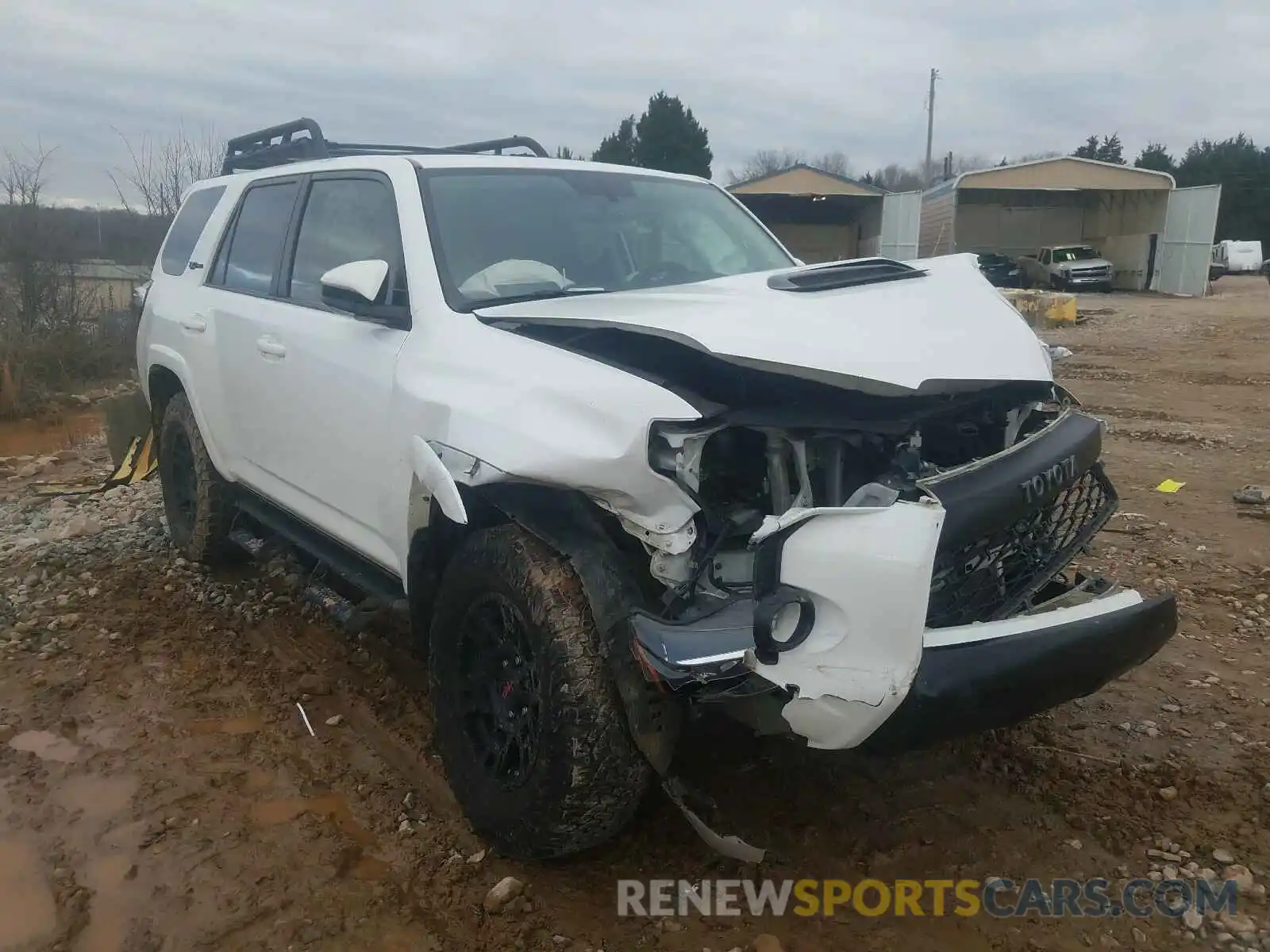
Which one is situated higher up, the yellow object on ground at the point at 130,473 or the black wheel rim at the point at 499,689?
the black wheel rim at the point at 499,689

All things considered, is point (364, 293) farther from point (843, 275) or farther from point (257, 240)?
point (257, 240)

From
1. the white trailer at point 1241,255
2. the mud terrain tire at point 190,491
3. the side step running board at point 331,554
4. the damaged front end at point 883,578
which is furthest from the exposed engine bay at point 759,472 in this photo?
the white trailer at point 1241,255

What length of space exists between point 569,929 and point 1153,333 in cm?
1855

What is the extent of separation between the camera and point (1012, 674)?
227 centimetres

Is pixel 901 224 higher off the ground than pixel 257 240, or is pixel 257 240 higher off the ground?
pixel 257 240

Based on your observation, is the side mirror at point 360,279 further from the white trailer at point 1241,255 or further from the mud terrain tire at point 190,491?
the white trailer at point 1241,255

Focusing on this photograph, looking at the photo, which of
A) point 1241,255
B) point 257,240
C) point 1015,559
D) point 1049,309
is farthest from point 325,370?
point 1241,255

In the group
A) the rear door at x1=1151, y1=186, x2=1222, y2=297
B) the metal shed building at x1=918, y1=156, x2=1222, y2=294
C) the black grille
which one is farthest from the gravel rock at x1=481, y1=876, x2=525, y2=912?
the rear door at x1=1151, y1=186, x2=1222, y2=297

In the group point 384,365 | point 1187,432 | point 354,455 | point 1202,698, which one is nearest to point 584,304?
point 384,365

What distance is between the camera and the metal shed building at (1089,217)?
30497 millimetres

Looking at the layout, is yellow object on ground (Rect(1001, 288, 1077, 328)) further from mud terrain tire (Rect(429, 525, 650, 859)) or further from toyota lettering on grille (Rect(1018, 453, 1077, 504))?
mud terrain tire (Rect(429, 525, 650, 859))

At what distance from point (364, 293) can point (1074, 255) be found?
35.0 metres

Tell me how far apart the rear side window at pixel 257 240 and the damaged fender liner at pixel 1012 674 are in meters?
3.24

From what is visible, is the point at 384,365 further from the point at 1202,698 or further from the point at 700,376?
the point at 1202,698
